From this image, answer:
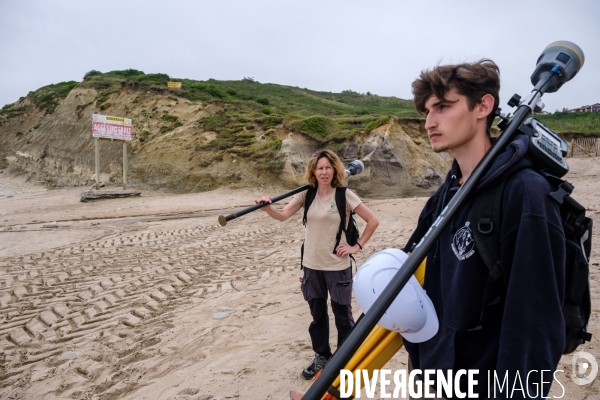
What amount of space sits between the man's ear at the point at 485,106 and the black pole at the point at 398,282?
10 cm

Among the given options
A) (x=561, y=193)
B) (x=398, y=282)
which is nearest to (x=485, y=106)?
(x=561, y=193)

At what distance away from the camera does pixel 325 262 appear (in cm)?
335

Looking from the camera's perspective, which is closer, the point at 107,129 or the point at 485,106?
the point at 485,106

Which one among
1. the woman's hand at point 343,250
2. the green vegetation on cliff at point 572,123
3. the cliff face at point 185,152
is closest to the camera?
the woman's hand at point 343,250

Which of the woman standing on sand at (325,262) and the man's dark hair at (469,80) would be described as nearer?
the man's dark hair at (469,80)

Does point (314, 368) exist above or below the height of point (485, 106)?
below

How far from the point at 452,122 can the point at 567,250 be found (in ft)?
1.99

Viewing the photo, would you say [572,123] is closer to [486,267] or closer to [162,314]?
[162,314]

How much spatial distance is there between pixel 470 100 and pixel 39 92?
47.0 meters

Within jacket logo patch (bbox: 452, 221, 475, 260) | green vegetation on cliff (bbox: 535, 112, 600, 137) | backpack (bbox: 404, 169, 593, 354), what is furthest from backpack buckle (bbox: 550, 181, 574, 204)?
green vegetation on cliff (bbox: 535, 112, 600, 137)

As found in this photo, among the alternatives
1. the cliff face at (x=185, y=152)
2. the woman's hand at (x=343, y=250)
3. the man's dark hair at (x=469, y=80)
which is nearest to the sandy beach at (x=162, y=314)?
the woman's hand at (x=343, y=250)

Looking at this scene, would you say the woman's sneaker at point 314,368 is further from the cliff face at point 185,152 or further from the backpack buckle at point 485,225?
the cliff face at point 185,152

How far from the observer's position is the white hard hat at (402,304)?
1.42m

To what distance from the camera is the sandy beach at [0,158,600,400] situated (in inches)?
133
